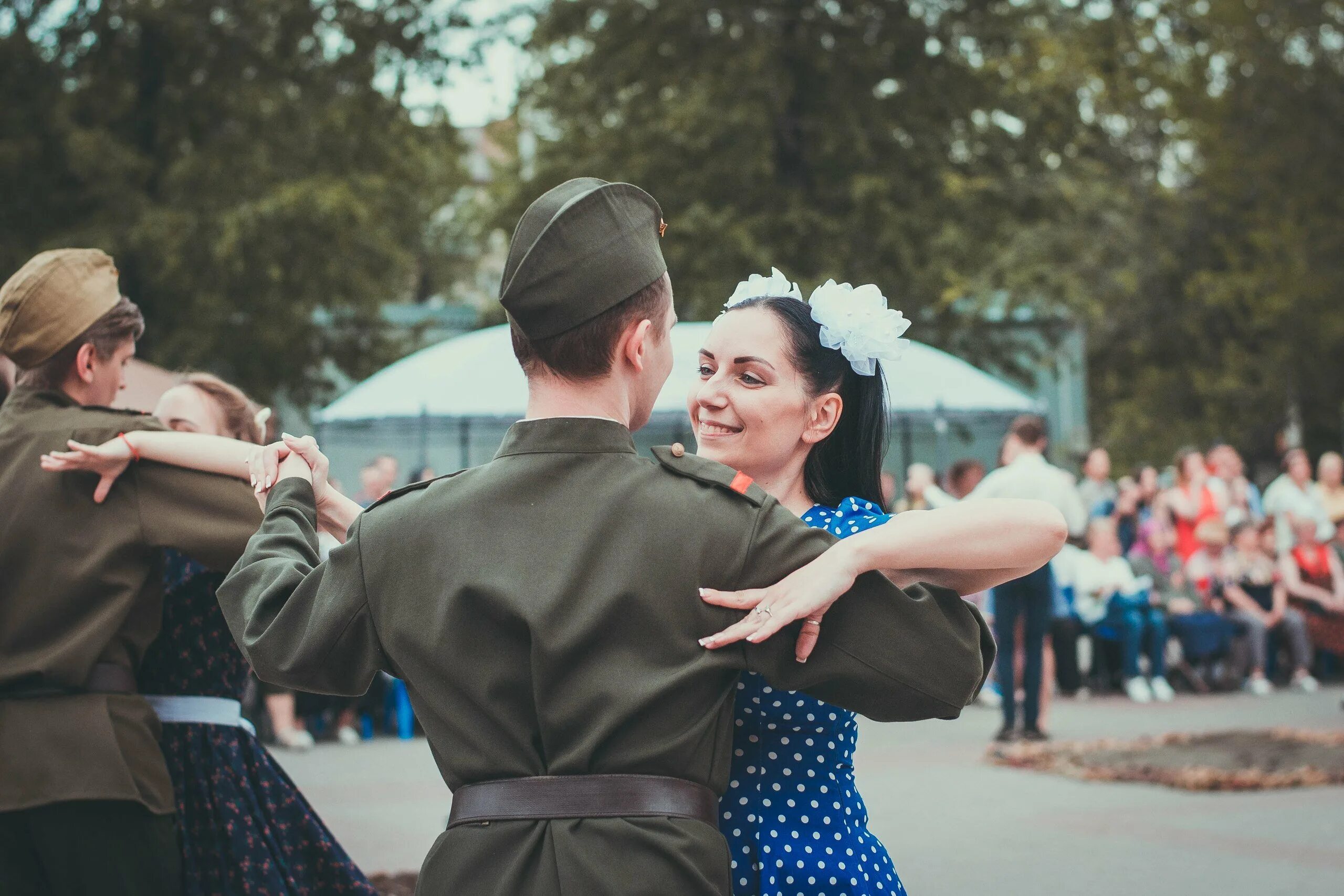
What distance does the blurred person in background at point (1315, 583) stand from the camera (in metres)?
13.5

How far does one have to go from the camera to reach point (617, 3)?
64.6 feet

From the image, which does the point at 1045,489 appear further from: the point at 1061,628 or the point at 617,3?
the point at 617,3

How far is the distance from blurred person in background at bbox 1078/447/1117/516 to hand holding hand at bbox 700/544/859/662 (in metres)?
12.2

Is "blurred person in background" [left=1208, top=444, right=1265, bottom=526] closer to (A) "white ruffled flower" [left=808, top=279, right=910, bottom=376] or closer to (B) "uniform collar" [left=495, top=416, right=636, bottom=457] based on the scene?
(A) "white ruffled flower" [left=808, top=279, right=910, bottom=376]

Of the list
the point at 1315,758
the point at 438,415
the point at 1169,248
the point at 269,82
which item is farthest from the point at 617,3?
the point at 1315,758

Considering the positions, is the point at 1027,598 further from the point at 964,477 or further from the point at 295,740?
the point at 295,740

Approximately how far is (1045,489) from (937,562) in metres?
7.53

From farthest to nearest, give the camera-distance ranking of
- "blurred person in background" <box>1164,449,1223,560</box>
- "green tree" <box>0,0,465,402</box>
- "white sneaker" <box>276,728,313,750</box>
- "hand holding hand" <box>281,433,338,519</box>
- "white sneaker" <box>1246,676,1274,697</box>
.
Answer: "green tree" <box>0,0,465,402</box> → "blurred person in background" <box>1164,449,1223,560</box> → "white sneaker" <box>1246,676,1274,697</box> → "white sneaker" <box>276,728,313,750</box> → "hand holding hand" <box>281,433,338,519</box>

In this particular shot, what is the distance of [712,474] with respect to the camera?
2.10 meters

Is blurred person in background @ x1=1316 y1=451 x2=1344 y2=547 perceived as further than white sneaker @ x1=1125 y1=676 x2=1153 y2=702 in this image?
Yes

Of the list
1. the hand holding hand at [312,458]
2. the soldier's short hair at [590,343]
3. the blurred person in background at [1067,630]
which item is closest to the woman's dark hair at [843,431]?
the soldier's short hair at [590,343]

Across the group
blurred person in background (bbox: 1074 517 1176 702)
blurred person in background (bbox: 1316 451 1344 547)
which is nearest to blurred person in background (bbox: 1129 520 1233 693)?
blurred person in background (bbox: 1074 517 1176 702)

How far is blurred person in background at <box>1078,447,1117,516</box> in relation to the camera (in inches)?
541

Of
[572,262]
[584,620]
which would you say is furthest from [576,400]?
[584,620]
